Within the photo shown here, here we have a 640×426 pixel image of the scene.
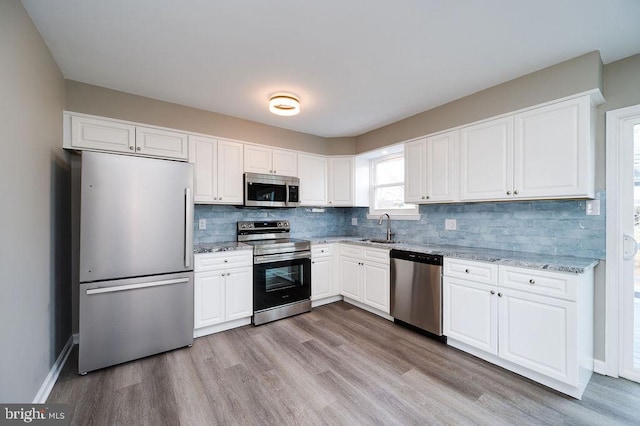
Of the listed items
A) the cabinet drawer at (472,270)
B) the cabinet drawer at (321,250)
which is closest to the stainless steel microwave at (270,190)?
the cabinet drawer at (321,250)

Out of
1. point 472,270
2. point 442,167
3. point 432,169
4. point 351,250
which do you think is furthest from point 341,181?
point 472,270

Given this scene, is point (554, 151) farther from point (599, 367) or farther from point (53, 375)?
point (53, 375)

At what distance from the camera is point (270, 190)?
11.7ft

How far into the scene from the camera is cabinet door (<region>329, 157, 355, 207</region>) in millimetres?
4195

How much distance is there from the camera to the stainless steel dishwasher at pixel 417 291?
271 centimetres

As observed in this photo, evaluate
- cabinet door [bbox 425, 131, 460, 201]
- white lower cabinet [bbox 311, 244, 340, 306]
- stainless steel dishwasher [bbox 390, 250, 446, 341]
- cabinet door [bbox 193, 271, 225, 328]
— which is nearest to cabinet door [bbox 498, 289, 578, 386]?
stainless steel dishwasher [bbox 390, 250, 446, 341]

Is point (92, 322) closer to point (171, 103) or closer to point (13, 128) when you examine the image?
point (13, 128)

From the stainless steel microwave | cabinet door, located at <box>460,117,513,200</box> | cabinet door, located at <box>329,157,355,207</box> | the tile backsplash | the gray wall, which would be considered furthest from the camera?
cabinet door, located at <box>329,157,355,207</box>

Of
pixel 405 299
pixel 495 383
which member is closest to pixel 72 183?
pixel 405 299

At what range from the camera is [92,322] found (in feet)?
7.19

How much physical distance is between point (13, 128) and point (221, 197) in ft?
5.96

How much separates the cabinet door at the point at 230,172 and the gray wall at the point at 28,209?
140 centimetres

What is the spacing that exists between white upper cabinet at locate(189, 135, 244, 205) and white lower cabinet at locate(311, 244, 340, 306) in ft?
4.13

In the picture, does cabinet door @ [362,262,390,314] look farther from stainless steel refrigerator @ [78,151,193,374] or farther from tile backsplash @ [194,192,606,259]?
stainless steel refrigerator @ [78,151,193,374]
